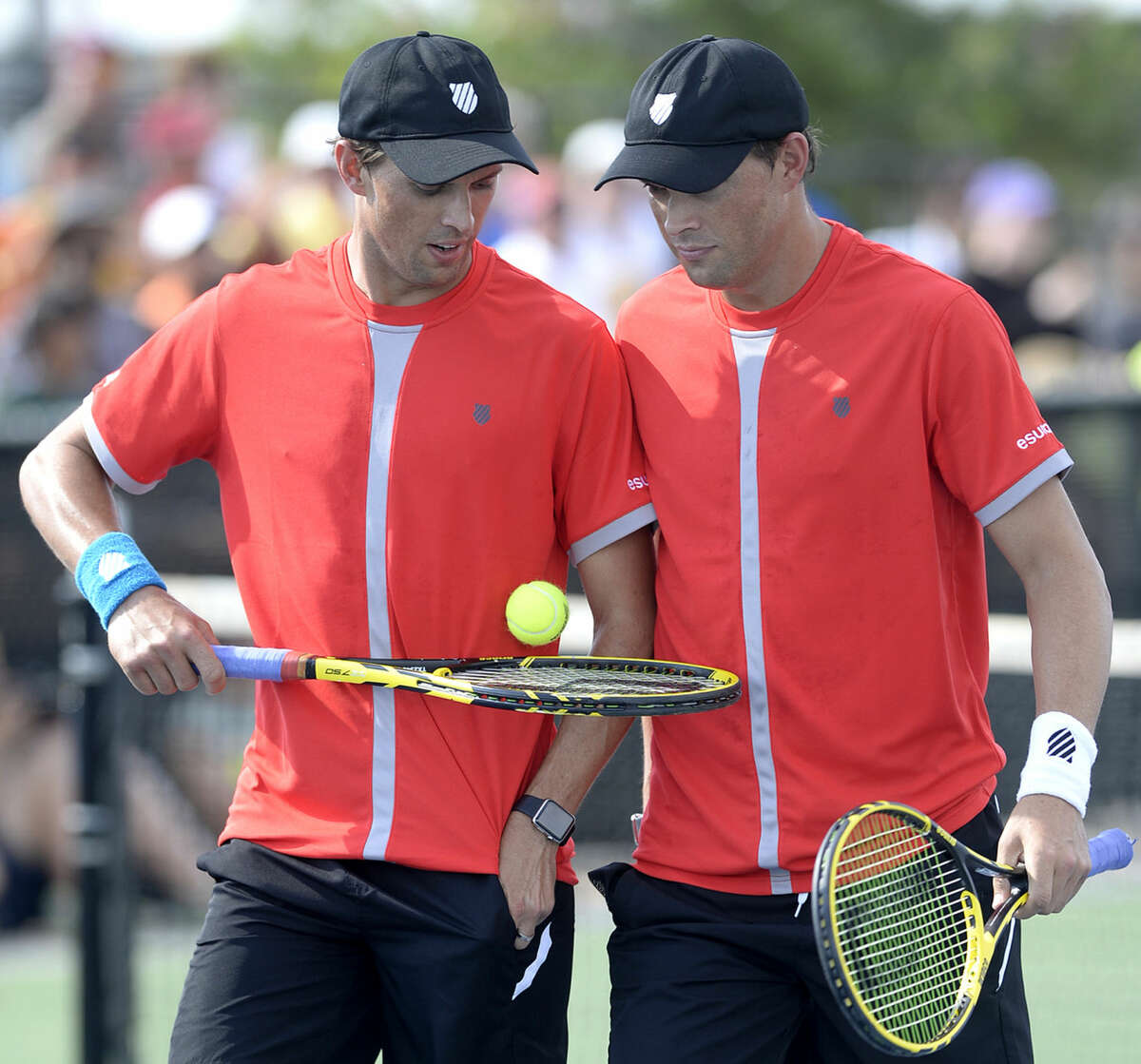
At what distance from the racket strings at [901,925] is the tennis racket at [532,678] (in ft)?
1.27

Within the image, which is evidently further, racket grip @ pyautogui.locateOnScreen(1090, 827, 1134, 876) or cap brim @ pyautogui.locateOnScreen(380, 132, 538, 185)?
cap brim @ pyautogui.locateOnScreen(380, 132, 538, 185)

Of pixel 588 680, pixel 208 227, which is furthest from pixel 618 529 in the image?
pixel 208 227

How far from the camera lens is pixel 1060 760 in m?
3.10

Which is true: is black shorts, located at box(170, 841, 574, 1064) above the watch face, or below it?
below

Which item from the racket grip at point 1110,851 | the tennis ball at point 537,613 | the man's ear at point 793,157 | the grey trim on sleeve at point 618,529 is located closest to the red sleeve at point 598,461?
the grey trim on sleeve at point 618,529

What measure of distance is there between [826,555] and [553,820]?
0.70 metres

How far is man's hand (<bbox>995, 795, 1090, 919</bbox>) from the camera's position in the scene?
2984 millimetres

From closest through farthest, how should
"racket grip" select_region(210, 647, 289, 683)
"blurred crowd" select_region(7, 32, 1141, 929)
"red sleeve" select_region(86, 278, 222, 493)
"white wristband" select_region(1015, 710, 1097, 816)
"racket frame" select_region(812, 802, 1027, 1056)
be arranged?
1. "racket frame" select_region(812, 802, 1027, 1056)
2. "white wristband" select_region(1015, 710, 1097, 816)
3. "racket grip" select_region(210, 647, 289, 683)
4. "red sleeve" select_region(86, 278, 222, 493)
5. "blurred crowd" select_region(7, 32, 1141, 929)

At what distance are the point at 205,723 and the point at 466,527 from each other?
2779 mm

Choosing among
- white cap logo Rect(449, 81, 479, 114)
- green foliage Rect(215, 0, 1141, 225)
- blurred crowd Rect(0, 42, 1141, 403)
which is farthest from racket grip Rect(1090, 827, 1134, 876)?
green foliage Rect(215, 0, 1141, 225)

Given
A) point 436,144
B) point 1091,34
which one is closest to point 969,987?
point 436,144

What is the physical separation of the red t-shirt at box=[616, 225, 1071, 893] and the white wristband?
0.77ft

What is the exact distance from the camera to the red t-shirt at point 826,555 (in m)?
3.28

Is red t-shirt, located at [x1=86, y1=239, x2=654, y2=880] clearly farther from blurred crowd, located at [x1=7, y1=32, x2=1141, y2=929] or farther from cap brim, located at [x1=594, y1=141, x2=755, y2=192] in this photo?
blurred crowd, located at [x1=7, y1=32, x2=1141, y2=929]
